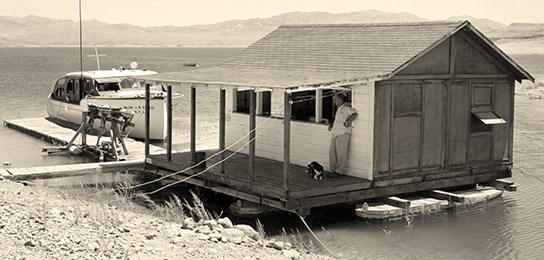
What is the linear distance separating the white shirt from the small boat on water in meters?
11.6

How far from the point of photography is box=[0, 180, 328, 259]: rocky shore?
11453mm

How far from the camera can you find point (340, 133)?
58.0 ft

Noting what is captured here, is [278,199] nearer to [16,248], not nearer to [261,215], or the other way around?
[261,215]

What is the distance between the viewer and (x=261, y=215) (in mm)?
17812

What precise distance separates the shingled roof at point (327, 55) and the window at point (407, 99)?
63 cm

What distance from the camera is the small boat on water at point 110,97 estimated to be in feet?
92.8

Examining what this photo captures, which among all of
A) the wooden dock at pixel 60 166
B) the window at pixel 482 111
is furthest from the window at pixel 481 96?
the wooden dock at pixel 60 166

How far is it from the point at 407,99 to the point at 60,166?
Result: 8.51 m

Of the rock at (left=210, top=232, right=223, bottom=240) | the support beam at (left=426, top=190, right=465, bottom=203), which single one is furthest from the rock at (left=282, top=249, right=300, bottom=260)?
the support beam at (left=426, top=190, right=465, bottom=203)

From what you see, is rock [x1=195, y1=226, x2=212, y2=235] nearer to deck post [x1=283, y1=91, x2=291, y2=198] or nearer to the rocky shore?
the rocky shore

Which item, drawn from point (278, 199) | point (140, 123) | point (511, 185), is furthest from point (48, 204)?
point (140, 123)

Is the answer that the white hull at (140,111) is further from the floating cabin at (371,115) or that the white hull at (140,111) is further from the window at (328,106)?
the window at (328,106)

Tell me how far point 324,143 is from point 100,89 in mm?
13448

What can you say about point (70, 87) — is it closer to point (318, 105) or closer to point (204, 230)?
point (318, 105)
